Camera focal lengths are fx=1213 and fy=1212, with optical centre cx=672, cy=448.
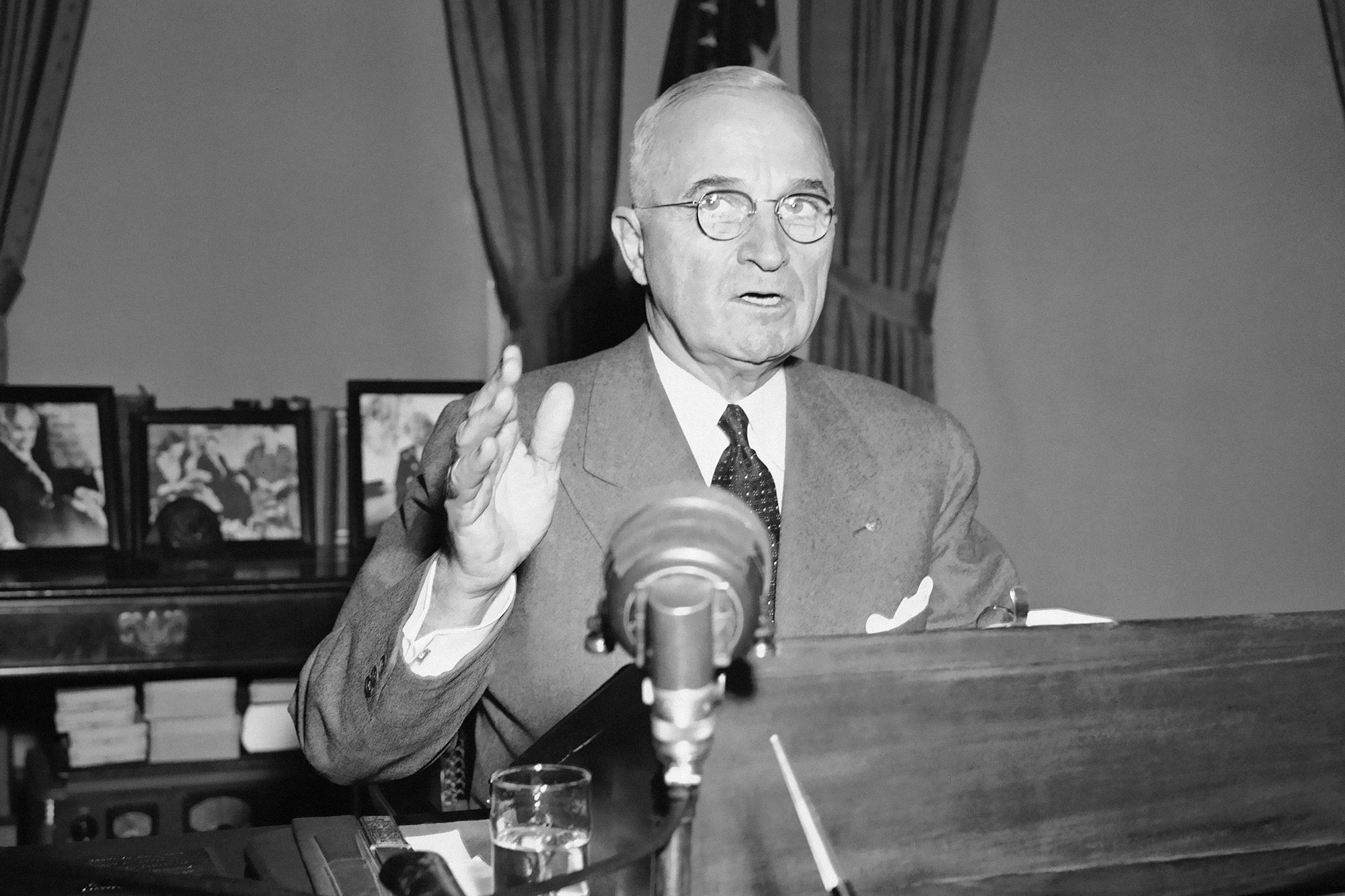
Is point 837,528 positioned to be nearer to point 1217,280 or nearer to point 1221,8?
point 1217,280

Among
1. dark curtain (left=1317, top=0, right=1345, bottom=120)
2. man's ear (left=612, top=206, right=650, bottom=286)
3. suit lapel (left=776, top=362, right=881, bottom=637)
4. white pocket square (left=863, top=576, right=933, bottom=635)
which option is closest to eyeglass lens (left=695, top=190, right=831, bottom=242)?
man's ear (left=612, top=206, right=650, bottom=286)

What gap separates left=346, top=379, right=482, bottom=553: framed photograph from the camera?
10.6 feet

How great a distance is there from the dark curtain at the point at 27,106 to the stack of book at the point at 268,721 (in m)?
1.09

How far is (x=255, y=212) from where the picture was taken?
335 cm

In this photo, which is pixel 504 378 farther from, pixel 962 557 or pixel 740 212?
pixel 962 557

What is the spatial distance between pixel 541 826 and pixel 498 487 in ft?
1.06

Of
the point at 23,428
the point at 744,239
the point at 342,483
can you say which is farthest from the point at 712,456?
the point at 23,428

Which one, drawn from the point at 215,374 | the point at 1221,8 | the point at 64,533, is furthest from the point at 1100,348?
the point at 64,533

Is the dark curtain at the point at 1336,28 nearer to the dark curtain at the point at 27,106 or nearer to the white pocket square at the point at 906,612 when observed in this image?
the white pocket square at the point at 906,612

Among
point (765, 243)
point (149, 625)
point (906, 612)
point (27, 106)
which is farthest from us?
point (27, 106)

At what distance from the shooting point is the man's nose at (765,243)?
170 cm

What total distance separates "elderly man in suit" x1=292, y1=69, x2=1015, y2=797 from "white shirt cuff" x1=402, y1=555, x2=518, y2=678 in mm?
98

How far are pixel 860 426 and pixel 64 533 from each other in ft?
6.94

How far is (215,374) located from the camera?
3340 millimetres
